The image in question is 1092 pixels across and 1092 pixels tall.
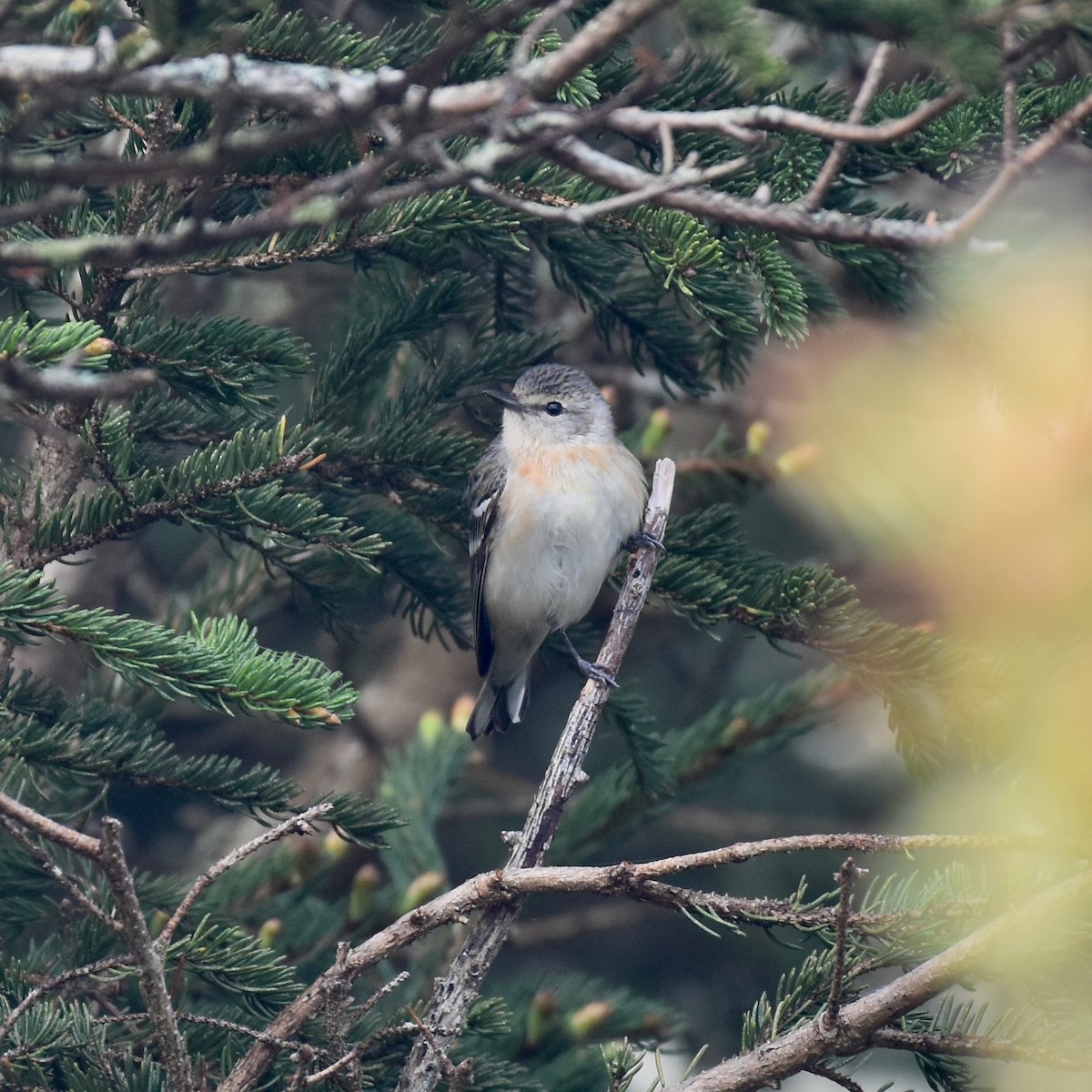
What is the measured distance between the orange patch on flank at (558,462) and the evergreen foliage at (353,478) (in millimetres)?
658

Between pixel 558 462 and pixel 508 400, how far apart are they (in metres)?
0.62

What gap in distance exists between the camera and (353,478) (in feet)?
11.7

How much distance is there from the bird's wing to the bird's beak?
22cm

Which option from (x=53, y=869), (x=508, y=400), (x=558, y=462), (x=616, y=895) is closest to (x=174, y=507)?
(x=53, y=869)

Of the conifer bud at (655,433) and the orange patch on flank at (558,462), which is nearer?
the conifer bud at (655,433)

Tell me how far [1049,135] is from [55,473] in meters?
2.54

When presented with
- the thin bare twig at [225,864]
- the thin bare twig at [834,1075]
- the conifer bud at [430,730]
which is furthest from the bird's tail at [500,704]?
the thin bare twig at [834,1075]

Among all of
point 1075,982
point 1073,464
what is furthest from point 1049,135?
point 1073,464

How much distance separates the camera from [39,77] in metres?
1.73

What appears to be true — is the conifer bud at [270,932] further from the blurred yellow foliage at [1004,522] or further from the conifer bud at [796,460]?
the conifer bud at [796,460]

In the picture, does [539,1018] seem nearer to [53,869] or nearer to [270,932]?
[270,932]

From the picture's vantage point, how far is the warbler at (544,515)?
4949 millimetres

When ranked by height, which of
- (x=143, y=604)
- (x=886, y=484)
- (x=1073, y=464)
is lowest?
(x=143, y=604)

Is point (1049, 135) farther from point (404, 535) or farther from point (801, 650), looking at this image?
point (801, 650)
